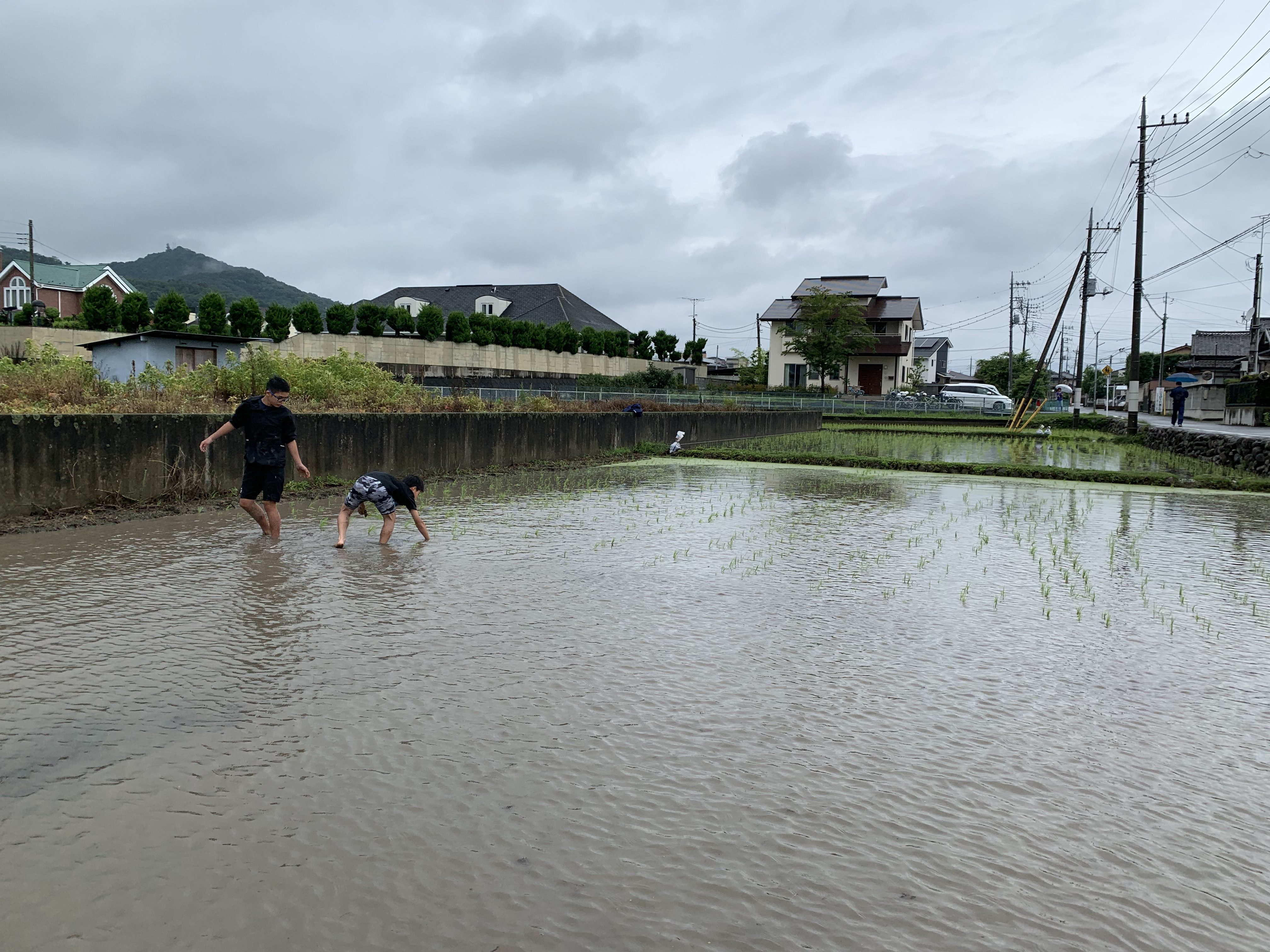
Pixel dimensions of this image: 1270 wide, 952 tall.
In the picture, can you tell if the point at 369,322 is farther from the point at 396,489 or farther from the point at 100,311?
the point at 396,489

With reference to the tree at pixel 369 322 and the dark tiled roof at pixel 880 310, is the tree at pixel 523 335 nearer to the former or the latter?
the tree at pixel 369 322

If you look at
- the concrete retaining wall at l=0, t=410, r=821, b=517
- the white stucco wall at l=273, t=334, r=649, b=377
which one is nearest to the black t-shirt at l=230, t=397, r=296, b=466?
the concrete retaining wall at l=0, t=410, r=821, b=517

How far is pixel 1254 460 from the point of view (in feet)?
62.7

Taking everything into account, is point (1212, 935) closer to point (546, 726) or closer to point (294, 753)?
point (546, 726)

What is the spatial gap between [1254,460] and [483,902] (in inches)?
830

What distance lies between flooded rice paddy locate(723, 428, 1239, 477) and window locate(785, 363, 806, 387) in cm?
2733

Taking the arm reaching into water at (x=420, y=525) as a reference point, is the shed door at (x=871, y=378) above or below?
above

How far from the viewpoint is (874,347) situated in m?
60.9

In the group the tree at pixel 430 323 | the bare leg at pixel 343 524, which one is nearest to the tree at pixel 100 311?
the tree at pixel 430 323

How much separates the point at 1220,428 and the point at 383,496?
2912cm

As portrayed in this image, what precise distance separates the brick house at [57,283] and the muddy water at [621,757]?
214ft

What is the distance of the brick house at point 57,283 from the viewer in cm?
6419

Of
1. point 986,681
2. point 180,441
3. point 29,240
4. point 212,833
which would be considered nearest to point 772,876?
point 212,833

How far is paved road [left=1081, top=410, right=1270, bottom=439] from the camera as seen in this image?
22453mm
